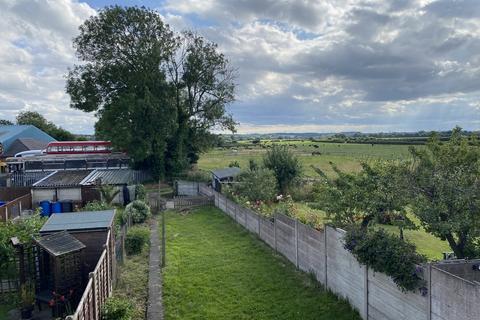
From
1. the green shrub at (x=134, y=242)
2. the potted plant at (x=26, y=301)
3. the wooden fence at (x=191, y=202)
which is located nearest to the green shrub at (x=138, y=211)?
the wooden fence at (x=191, y=202)

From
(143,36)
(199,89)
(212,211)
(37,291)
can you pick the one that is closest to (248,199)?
(212,211)

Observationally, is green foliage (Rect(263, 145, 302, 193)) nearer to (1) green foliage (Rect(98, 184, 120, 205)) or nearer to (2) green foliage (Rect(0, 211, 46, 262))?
(1) green foliage (Rect(98, 184, 120, 205))

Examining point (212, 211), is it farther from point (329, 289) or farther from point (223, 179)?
point (329, 289)

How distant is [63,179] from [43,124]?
48.9 meters

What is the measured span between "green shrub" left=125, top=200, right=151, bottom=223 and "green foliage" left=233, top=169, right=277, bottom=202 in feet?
18.8

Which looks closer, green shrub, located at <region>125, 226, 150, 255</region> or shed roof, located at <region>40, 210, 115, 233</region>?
shed roof, located at <region>40, 210, 115, 233</region>

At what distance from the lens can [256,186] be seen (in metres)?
22.8

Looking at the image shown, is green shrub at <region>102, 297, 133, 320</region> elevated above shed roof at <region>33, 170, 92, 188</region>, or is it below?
below

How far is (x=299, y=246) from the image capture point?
474 inches

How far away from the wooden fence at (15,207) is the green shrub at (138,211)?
6.04 metres

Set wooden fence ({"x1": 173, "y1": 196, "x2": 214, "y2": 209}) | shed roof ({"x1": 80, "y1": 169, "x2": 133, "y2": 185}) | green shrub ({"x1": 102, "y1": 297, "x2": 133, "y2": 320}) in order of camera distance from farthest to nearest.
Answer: shed roof ({"x1": 80, "y1": 169, "x2": 133, "y2": 185}), wooden fence ({"x1": 173, "y1": 196, "x2": 214, "y2": 209}), green shrub ({"x1": 102, "y1": 297, "x2": 133, "y2": 320})

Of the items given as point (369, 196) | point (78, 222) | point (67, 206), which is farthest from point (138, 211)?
point (369, 196)

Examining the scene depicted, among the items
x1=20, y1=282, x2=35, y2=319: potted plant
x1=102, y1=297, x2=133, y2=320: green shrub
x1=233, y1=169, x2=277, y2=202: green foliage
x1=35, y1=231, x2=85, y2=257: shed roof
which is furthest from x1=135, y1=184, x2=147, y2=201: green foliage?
x1=102, y1=297, x2=133, y2=320: green shrub

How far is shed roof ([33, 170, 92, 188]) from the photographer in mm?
25839
